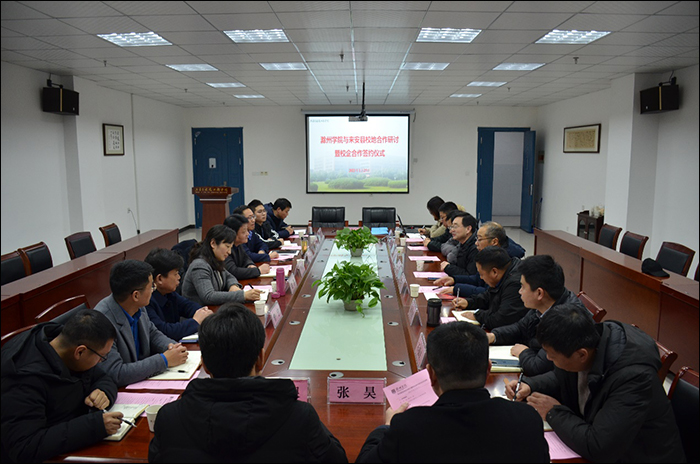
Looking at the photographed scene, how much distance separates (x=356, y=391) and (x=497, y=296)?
4.18ft

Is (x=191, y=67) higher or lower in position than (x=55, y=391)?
higher

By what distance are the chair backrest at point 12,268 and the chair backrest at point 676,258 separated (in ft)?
17.2

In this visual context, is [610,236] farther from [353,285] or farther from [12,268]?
[12,268]

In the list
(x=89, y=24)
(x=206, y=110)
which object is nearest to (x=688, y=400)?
(x=89, y=24)

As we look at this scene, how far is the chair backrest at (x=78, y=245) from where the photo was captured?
4688mm

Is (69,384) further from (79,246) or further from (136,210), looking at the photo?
(136,210)

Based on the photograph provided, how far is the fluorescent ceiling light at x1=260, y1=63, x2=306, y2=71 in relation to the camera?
5.97 m

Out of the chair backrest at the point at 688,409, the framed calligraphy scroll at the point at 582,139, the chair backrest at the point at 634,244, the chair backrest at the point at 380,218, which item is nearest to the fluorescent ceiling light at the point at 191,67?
the chair backrest at the point at 380,218

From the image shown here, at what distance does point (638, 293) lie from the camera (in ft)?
12.7

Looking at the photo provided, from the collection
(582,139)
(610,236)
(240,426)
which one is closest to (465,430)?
(240,426)

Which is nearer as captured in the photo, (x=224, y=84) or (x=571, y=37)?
(x=571, y=37)

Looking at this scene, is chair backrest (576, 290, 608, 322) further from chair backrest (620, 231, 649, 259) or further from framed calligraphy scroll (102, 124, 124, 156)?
framed calligraphy scroll (102, 124, 124, 156)

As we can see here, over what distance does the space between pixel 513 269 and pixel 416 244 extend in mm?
2755

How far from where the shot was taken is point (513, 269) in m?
2.83
